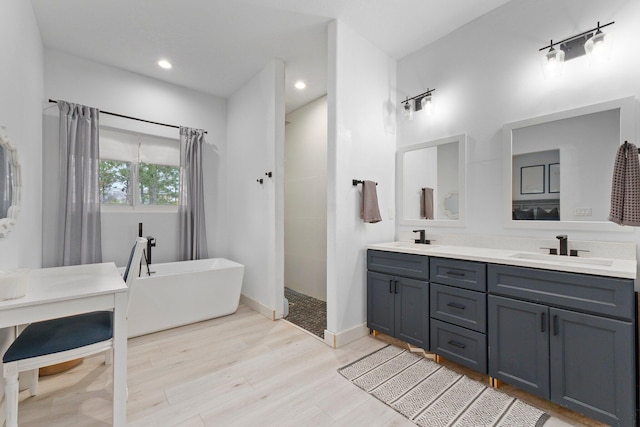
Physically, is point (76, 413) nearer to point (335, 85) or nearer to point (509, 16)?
point (335, 85)

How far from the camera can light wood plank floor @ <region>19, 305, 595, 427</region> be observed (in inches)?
60.6

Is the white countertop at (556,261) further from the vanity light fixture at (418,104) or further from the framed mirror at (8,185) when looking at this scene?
the framed mirror at (8,185)

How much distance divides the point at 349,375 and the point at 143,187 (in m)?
3.17

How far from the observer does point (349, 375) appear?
195 cm

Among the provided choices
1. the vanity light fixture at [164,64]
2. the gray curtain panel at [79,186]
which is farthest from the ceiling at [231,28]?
the gray curtain panel at [79,186]

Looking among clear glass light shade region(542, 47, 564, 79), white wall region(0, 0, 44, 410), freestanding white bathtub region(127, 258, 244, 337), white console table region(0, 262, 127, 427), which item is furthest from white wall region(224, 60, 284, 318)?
clear glass light shade region(542, 47, 564, 79)

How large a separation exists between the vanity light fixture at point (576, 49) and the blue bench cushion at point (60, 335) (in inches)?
132

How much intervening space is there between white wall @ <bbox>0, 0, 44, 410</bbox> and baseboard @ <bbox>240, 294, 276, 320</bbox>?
1.93 m

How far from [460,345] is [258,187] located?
8.30ft

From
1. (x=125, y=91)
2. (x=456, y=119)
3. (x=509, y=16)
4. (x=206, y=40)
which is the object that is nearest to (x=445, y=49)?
(x=509, y=16)

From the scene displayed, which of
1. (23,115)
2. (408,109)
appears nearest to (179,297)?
(23,115)

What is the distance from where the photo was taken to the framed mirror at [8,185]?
5.19 feet

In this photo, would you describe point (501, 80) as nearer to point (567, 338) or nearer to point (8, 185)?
point (567, 338)

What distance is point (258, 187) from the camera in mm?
3279
